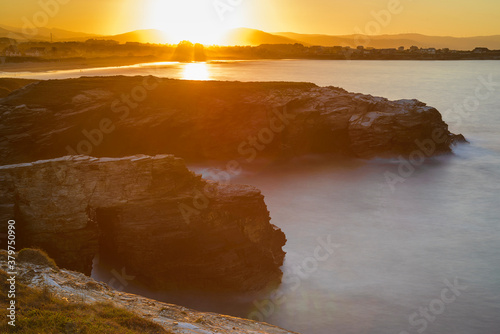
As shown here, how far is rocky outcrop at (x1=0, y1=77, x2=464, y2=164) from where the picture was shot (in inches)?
1689

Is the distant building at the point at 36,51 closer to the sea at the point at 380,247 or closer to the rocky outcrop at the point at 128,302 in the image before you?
the sea at the point at 380,247

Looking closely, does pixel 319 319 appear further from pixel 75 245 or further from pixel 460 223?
pixel 460 223

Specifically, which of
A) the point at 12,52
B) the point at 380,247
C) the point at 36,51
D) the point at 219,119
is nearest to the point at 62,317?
the point at 380,247

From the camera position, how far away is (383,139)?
1858 inches

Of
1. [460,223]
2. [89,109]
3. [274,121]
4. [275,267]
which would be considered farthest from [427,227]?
[89,109]

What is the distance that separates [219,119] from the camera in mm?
46938

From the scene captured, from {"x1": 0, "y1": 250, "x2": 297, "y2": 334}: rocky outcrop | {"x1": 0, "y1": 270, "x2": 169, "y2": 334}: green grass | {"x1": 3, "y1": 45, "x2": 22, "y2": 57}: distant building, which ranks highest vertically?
{"x1": 3, "y1": 45, "x2": 22, "y2": 57}: distant building

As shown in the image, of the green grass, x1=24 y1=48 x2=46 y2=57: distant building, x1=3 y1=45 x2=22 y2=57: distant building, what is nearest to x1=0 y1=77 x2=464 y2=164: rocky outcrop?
the green grass

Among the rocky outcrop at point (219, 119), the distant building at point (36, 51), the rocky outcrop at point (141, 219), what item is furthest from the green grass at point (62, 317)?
the distant building at point (36, 51)

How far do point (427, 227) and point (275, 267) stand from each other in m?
13.3

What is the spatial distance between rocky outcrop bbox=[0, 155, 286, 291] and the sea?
1233 millimetres

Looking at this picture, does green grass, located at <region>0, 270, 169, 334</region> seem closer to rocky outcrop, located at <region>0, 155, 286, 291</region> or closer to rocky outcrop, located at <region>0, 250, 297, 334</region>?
rocky outcrop, located at <region>0, 250, 297, 334</region>

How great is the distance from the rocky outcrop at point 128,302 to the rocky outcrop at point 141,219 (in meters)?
4.81

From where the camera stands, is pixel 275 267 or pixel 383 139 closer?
pixel 275 267
